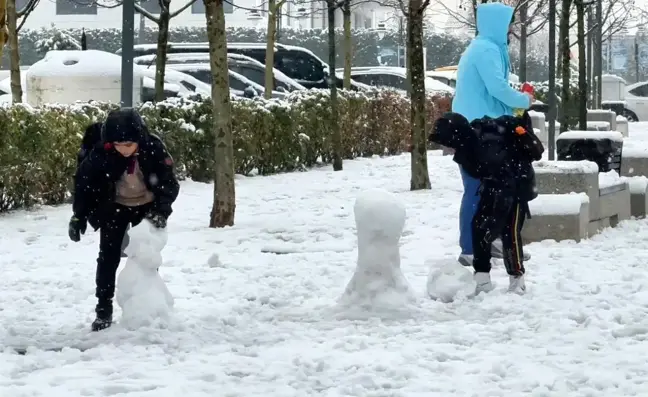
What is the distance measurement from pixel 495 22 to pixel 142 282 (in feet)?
10.3

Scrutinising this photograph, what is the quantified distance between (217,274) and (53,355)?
2602mm

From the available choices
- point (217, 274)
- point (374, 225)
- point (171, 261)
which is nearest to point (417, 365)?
point (374, 225)

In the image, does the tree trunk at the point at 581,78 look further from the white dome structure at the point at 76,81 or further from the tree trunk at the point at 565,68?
the white dome structure at the point at 76,81

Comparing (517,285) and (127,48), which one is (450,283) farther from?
(127,48)

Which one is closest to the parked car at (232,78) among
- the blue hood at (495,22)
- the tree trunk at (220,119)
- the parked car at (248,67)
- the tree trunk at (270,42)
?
the parked car at (248,67)

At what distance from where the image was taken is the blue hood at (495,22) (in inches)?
328

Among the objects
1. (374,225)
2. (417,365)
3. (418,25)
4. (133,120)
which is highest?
(418,25)

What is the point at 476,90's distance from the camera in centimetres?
848

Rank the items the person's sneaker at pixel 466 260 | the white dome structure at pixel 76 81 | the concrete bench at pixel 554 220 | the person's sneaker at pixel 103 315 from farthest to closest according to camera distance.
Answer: the white dome structure at pixel 76 81
the concrete bench at pixel 554 220
the person's sneaker at pixel 466 260
the person's sneaker at pixel 103 315

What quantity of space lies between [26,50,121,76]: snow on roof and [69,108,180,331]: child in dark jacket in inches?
482

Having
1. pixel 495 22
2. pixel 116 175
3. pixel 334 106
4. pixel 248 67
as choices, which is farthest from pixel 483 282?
pixel 248 67

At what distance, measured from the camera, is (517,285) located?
7684 millimetres

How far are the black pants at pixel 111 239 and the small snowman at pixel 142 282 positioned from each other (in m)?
Answer: 0.16

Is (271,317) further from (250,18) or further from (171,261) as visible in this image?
(250,18)
